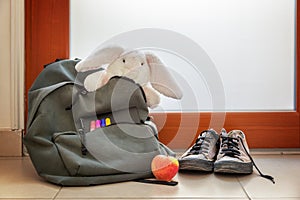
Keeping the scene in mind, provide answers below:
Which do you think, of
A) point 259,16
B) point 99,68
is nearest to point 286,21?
point 259,16

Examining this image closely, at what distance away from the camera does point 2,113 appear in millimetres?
1730

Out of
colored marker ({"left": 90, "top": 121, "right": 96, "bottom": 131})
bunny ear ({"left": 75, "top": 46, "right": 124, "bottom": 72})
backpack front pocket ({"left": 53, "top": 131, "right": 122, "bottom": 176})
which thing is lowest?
backpack front pocket ({"left": 53, "top": 131, "right": 122, "bottom": 176})

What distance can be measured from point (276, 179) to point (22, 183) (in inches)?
27.8

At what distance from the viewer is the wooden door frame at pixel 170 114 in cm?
176

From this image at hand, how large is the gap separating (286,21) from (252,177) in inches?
27.5

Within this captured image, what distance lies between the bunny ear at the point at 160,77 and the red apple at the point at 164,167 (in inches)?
9.9

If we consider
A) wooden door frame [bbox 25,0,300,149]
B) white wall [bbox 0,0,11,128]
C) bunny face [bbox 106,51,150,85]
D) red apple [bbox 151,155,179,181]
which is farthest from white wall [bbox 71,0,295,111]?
red apple [bbox 151,155,179,181]

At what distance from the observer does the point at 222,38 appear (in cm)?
183

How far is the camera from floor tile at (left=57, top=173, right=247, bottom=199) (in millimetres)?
1212

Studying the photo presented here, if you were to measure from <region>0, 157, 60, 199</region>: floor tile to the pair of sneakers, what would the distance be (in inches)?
15.9

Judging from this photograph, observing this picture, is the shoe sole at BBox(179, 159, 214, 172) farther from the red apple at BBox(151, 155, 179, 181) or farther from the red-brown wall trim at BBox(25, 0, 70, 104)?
the red-brown wall trim at BBox(25, 0, 70, 104)

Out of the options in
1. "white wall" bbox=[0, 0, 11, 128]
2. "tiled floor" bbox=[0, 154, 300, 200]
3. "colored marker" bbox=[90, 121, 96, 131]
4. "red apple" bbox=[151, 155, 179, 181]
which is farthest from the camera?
"white wall" bbox=[0, 0, 11, 128]

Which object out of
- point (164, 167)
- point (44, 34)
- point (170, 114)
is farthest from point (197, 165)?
point (44, 34)

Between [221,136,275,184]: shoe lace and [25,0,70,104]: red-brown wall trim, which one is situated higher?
[25,0,70,104]: red-brown wall trim
